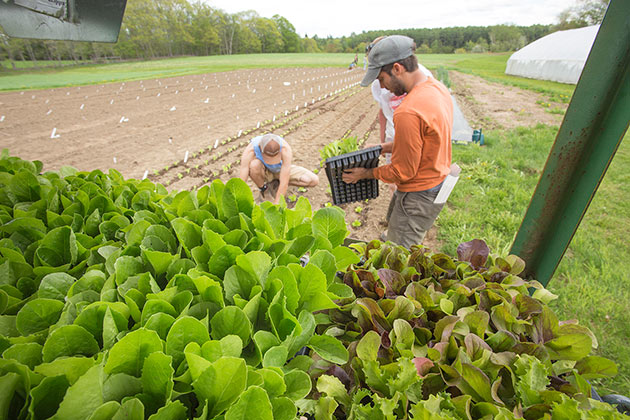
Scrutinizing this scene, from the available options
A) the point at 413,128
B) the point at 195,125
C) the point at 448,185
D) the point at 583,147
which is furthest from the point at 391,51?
the point at 195,125

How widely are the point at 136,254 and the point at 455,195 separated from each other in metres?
5.66

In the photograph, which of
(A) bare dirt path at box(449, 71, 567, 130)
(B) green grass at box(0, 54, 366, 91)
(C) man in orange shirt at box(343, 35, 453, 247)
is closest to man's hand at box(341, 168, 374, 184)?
(C) man in orange shirt at box(343, 35, 453, 247)

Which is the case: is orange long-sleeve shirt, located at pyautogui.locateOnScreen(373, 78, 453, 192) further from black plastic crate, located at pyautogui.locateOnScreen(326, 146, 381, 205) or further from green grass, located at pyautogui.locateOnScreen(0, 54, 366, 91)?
green grass, located at pyautogui.locateOnScreen(0, 54, 366, 91)

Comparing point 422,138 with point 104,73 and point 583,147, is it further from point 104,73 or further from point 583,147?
point 104,73

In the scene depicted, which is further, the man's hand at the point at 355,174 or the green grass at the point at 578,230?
the man's hand at the point at 355,174

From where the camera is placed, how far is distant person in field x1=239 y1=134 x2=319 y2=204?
482 centimetres

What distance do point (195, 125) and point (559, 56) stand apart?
28379 mm

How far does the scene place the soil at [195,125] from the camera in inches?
288

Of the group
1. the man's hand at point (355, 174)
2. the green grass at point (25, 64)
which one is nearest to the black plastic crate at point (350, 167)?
the man's hand at point (355, 174)

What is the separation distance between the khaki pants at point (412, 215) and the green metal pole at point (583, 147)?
0.97m

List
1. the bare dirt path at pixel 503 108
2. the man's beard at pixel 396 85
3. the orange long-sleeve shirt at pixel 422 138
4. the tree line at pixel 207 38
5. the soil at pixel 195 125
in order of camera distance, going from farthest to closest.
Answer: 1. the tree line at pixel 207 38
2. the bare dirt path at pixel 503 108
3. the soil at pixel 195 125
4. the man's beard at pixel 396 85
5. the orange long-sleeve shirt at pixel 422 138

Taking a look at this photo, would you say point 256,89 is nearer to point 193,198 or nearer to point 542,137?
point 542,137

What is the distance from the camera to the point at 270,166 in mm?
5156

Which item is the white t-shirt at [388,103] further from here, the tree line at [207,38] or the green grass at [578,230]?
the tree line at [207,38]
